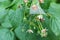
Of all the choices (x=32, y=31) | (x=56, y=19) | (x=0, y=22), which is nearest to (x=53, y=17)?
(x=56, y=19)

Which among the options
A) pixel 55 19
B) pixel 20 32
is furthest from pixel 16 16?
pixel 55 19

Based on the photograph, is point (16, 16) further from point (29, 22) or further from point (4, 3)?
point (4, 3)

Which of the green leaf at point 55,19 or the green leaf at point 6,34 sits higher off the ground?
the green leaf at point 55,19

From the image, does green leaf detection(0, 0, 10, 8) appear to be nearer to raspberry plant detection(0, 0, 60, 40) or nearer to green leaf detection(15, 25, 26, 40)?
raspberry plant detection(0, 0, 60, 40)

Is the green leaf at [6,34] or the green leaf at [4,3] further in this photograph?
the green leaf at [4,3]

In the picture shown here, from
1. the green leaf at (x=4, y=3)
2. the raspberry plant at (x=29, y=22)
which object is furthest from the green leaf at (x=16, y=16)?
the green leaf at (x=4, y=3)

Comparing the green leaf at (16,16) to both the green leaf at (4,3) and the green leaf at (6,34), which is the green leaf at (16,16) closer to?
the green leaf at (6,34)

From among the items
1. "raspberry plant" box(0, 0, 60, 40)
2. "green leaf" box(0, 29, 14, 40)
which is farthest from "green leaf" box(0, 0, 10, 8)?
"green leaf" box(0, 29, 14, 40)

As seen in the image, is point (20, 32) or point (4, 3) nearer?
point (20, 32)
